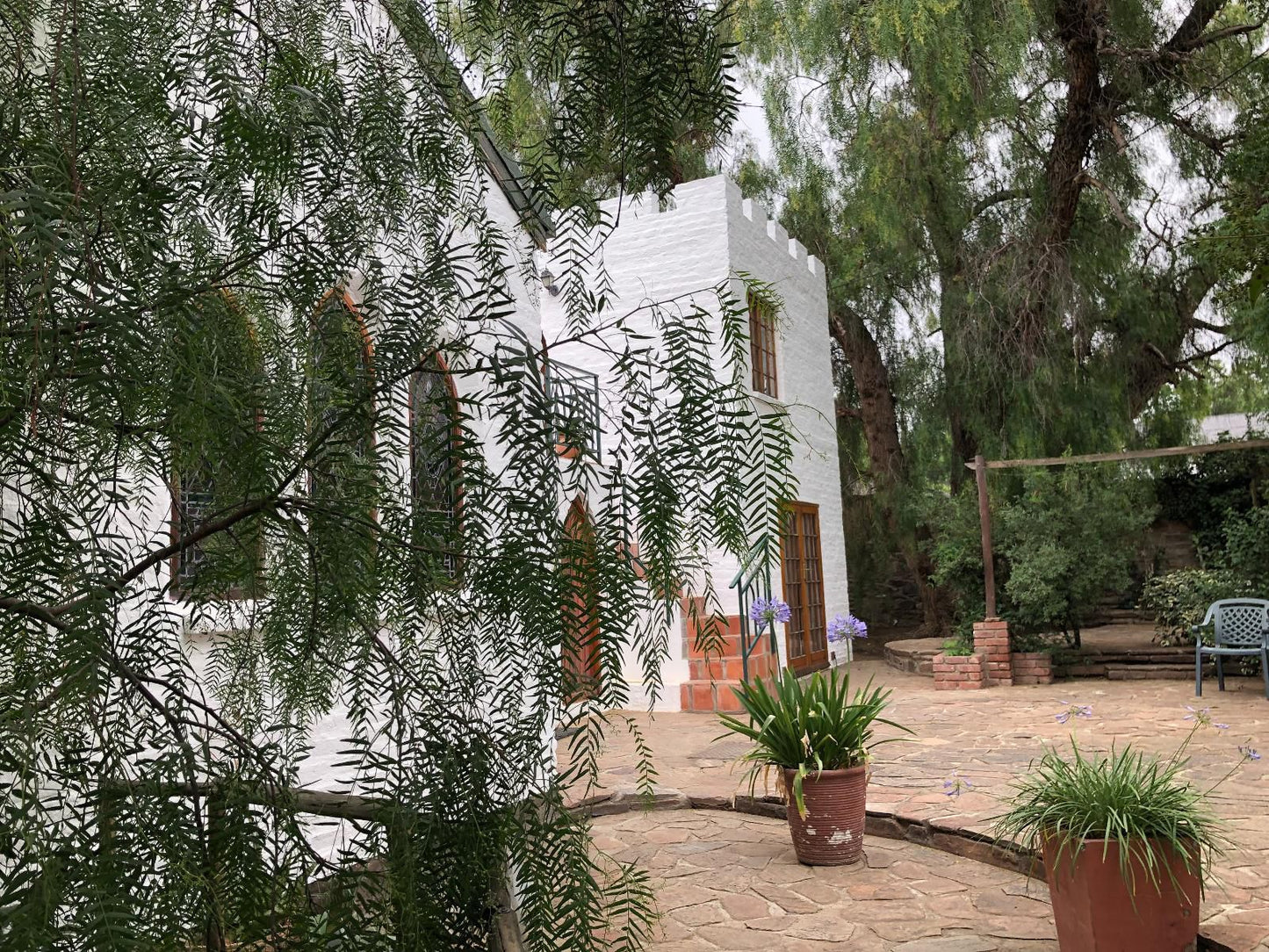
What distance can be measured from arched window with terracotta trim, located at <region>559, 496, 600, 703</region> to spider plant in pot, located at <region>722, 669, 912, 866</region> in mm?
3231

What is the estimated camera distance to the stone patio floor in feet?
12.4

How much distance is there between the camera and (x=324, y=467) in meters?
1.41

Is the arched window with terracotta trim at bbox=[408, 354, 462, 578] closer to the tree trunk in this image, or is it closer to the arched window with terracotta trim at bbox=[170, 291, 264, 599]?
the arched window with terracotta trim at bbox=[170, 291, 264, 599]

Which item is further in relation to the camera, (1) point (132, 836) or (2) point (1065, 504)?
(2) point (1065, 504)

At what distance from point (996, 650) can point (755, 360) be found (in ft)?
12.2

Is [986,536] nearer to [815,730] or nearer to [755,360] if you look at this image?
[755,360]

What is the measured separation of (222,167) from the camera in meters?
1.52

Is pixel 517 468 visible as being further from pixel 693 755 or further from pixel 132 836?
pixel 693 755

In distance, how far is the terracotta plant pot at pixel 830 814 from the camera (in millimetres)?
4562

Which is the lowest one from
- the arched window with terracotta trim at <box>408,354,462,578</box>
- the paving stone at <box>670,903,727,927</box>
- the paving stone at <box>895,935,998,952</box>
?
the paving stone at <box>895,935,998,952</box>

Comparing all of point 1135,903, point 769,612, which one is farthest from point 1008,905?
point 769,612

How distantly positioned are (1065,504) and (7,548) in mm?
10085

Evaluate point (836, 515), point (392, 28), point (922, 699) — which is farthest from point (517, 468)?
point (836, 515)

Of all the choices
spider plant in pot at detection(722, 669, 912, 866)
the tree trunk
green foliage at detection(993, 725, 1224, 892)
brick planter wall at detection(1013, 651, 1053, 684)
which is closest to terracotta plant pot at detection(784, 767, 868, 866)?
spider plant in pot at detection(722, 669, 912, 866)
